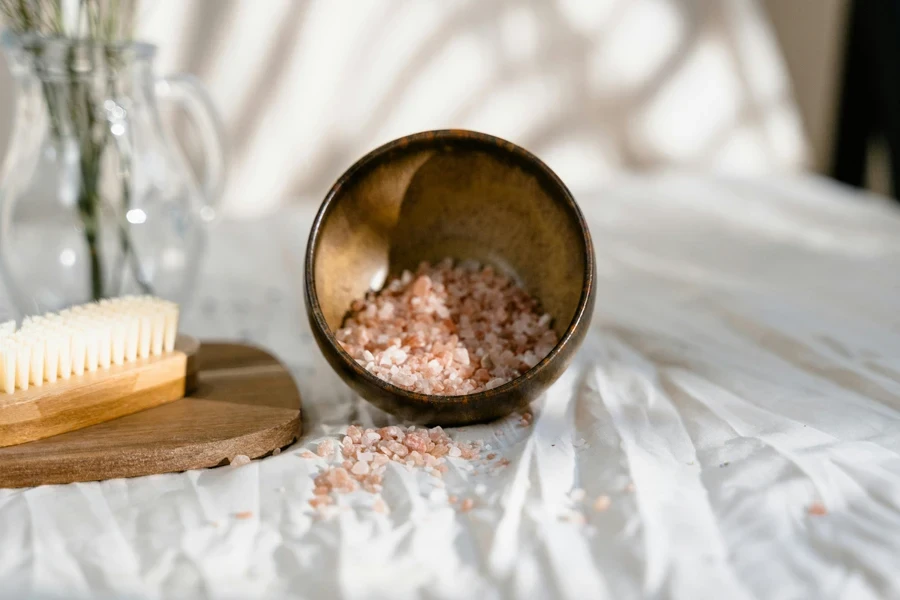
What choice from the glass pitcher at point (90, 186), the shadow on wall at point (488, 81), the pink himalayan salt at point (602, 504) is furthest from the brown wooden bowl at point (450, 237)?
the shadow on wall at point (488, 81)

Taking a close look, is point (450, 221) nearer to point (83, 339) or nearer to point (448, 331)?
point (448, 331)

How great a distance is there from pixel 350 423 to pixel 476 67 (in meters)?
1.23

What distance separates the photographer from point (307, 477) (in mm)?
567

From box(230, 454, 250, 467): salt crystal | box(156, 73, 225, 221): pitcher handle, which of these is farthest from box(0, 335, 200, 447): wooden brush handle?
box(156, 73, 225, 221): pitcher handle

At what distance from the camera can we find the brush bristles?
600 mm

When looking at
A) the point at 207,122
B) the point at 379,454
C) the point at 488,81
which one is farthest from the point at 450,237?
the point at 488,81

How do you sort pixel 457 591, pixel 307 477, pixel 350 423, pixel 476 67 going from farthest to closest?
pixel 476 67 < pixel 350 423 < pixel 307 477 < pixel 457 591

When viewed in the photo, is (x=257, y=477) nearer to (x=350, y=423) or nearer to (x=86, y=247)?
(x=350, y=423)

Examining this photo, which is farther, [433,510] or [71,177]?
[71,177]

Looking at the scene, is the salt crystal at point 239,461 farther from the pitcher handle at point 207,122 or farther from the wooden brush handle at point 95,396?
the pitcher handle at point 207,122

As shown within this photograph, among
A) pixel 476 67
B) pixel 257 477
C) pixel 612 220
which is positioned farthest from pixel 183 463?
pixel 476 67

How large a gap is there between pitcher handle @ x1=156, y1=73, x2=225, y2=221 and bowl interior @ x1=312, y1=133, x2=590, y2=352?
272 mm

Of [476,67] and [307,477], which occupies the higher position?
[476,67]

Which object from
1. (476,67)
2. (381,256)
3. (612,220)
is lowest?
(612,220)
